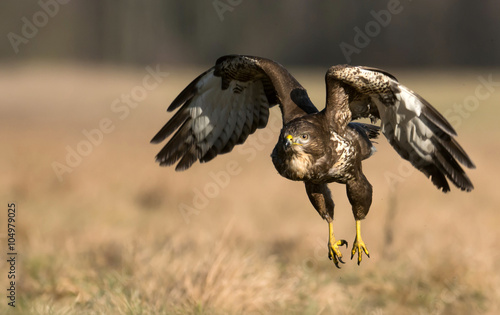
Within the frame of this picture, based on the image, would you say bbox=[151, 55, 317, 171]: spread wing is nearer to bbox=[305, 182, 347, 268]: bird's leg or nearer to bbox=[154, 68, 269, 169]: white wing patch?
bbox=[154, 68, 269, 169]: white wing patch

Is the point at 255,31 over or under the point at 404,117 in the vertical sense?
over

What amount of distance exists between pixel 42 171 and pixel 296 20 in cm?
3209

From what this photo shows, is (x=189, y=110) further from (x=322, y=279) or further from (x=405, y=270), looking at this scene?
(x=405, y=270)

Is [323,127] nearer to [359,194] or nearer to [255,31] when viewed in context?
[359,194]

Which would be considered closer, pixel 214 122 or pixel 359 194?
pixel 359 194

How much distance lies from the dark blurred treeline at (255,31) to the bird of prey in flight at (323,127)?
109ft

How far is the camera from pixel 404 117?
635cm

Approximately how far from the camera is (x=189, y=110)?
24.0 ft

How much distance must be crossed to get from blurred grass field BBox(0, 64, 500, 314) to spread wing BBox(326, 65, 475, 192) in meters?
2.61

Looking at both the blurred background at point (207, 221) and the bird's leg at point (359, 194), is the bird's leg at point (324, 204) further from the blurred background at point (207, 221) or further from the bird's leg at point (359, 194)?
the blurred background at point (207, 221)

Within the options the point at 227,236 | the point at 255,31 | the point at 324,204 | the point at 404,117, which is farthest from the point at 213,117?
the point at 255,31

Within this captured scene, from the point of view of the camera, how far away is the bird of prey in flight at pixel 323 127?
5.90m

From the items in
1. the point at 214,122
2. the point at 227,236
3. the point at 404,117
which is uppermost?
the point at 214,122

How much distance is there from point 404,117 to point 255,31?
3783 cm
